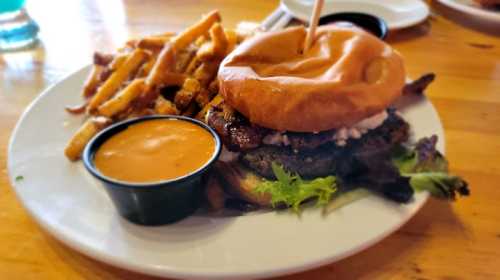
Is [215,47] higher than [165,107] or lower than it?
higher

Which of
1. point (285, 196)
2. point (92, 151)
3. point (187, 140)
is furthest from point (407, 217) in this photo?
point (92, 151)

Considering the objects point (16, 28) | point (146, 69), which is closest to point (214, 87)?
point (146, 69)

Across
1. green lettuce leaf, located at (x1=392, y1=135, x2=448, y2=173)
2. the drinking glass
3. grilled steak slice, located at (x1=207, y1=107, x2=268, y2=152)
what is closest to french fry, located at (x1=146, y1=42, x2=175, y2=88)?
grilled steak slice, located at (x1=207, y1=107, x2=268, y2=152)

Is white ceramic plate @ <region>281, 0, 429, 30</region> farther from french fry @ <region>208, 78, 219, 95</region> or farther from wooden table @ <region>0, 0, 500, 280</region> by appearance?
french fry @ <region>208, 78, 219, 95</region>

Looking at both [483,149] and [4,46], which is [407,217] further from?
[4,46]

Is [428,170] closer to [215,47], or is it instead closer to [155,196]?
[155,196]

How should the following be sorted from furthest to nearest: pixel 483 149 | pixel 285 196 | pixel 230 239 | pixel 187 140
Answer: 1. pixel 483 149
2. pixel 187 140
3. pixel 285 196
4. pixel 230 239
